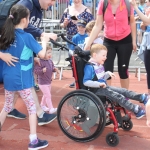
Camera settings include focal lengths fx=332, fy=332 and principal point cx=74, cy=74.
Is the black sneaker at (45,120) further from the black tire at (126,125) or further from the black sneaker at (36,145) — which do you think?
the black tire at (126,125)

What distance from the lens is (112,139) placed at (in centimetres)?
369

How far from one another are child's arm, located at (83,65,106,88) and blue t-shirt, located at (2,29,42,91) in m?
0.63

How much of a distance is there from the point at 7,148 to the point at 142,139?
157cm

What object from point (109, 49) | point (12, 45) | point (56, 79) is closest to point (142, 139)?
point (109, 49)

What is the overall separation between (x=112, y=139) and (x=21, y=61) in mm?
1318

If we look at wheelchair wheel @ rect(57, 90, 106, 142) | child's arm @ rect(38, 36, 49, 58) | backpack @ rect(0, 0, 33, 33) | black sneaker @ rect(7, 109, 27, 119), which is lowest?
black sneaker @ rect(7, 109, 27, 119)

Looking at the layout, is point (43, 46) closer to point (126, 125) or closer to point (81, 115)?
point (81, 115)

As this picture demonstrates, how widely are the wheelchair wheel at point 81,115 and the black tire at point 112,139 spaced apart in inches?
7.5

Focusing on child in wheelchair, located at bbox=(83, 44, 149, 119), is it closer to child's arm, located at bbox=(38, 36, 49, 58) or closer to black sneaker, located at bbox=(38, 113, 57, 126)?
child's arm, located at bbox=(38, 36, 49, 58)

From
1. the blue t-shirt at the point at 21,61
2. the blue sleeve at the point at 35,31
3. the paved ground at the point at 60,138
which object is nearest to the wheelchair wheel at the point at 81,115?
the paved ground at the point at 60,138

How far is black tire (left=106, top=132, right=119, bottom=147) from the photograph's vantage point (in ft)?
12.0

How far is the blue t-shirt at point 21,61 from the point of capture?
342cm

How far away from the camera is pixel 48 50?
4578 millimetres

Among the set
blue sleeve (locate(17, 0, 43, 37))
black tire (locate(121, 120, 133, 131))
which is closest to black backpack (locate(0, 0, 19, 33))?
blue sleeve (locate(17, 0, 43, 37))
